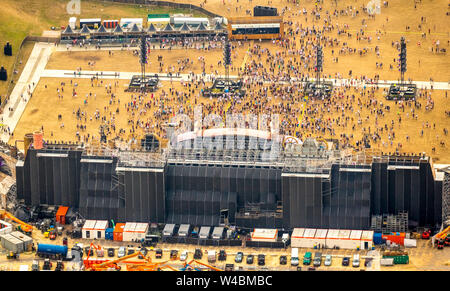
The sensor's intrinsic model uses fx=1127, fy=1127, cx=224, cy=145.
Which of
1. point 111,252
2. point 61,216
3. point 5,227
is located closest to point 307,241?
point 111,252

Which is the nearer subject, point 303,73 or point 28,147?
point 28,147

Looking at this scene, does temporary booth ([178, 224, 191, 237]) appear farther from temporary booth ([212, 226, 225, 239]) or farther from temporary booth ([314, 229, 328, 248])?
temporary booth ([314, 229, 328, 248])

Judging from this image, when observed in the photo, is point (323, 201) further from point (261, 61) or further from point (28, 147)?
point (261, 61)

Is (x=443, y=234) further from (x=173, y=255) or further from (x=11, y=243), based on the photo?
(x=11, y=243)

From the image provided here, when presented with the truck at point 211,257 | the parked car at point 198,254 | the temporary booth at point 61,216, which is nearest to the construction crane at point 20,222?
the temporary booth at point 61,216

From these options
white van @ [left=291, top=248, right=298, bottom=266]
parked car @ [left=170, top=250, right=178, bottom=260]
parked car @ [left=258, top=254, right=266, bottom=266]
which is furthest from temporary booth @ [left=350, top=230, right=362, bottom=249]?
parked car @ [left=170, top=250, right=178, bottom=260]

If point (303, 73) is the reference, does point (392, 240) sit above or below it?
below
